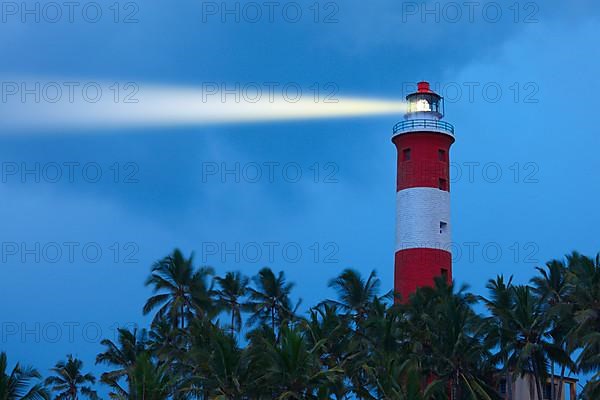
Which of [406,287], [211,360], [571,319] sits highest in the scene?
[406,287]

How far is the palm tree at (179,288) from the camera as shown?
245ft

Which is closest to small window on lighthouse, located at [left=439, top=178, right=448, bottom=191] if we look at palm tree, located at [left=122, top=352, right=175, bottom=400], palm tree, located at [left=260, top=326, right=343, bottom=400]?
palm tree, located at [left=260, top=326, right=343, bottom=400]

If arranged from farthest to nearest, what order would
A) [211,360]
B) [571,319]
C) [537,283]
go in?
1. [537,283]
2. [571,319]
3. [211,360]

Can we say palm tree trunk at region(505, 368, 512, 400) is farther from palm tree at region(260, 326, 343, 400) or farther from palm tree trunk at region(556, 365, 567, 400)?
palm tree at region(260, 326, 343, 400)

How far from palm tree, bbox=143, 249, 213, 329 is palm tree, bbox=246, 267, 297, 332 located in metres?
4.90

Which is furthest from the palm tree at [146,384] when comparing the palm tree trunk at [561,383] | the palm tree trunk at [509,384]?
the palm tree trunk at [561,383]

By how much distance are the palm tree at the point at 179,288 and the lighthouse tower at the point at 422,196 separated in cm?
1209

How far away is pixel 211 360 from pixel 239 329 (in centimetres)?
2227

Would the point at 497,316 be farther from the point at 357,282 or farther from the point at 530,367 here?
the point at 357,282

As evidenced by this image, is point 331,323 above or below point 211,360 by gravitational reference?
above

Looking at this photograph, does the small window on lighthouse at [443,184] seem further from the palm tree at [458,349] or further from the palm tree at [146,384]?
the palm tree at [146,384]

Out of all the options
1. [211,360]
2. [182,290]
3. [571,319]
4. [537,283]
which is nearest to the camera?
[211,360]

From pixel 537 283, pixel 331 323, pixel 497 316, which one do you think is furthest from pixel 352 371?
pixel 537 283

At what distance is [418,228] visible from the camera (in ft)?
246
